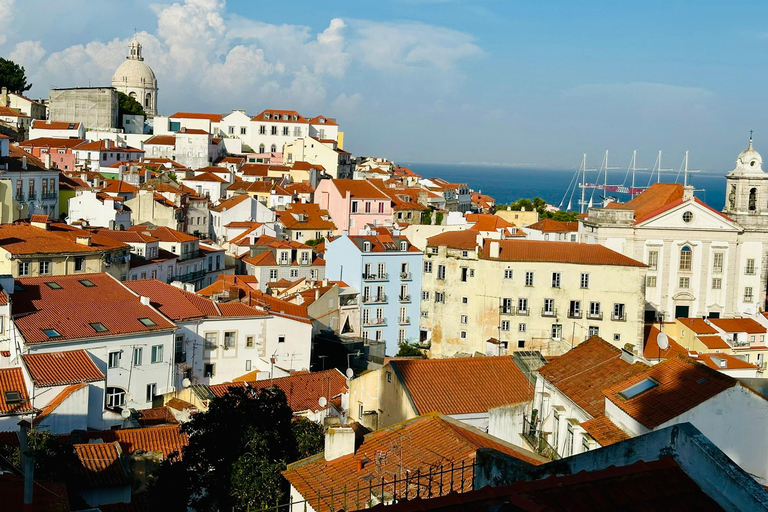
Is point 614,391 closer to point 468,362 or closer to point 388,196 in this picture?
point 468,362

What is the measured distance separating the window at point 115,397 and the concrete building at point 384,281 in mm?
20070

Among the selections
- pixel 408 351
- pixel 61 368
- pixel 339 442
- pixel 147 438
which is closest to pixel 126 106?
pixel 408 351

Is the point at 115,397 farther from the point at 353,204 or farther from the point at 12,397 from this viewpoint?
the point at 353,204

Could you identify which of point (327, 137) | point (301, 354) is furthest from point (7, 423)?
point (327, 137)

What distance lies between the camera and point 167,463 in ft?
44.2

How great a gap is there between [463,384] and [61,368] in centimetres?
1097

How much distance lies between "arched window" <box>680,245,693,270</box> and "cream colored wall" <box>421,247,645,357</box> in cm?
865

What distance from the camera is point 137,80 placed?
405 feet

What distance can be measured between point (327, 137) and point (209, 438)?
100m

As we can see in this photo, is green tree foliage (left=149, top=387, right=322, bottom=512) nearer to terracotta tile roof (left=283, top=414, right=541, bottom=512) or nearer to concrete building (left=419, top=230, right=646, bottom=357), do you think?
terracotta tile roof (left=283, top=414, right=541, bottom=512)

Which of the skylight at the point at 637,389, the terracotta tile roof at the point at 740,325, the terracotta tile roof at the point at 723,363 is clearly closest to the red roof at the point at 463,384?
the skylight at the point at 637,389

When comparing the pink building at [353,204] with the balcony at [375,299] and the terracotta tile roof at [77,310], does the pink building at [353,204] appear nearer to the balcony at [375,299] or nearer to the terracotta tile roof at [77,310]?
the balcony at [375,299]

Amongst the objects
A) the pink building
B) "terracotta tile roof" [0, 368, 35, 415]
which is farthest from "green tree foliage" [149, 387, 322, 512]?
the pink building

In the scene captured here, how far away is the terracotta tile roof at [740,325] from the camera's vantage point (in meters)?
42.8
